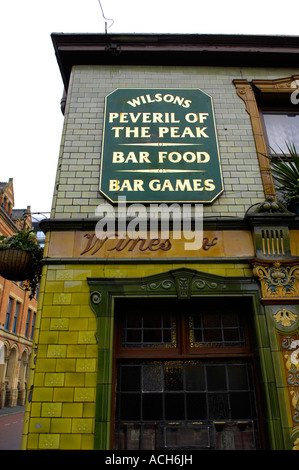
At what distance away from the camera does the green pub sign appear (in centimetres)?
696

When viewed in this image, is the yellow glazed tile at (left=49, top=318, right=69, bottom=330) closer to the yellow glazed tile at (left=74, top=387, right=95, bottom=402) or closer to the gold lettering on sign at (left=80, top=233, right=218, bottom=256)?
the yellow glazed tile at (left=74, top=387, right=95, bottom=402)

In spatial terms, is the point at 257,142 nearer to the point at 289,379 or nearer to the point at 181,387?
the point at 289,379

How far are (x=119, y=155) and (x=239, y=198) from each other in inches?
110

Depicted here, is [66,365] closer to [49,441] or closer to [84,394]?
[84,394]

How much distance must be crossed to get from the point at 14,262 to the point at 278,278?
5.01m

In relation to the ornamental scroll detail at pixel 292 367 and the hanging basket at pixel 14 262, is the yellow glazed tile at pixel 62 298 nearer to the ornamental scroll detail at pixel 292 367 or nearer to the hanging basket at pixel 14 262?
the hanging basket at pixel 14 262

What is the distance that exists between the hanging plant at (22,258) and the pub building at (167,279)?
1.60ft

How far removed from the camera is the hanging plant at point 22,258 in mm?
6363

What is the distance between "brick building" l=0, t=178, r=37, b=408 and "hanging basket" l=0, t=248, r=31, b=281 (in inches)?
830

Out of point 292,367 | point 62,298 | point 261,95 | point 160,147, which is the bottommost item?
point 292,367

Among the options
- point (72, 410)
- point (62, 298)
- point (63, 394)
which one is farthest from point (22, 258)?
point (72, 410)

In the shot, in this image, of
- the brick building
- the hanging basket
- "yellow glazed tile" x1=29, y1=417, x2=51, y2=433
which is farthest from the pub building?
the brick building

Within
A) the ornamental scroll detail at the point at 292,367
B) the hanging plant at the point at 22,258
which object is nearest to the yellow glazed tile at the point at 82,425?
the hanging plant at the point at 22,258

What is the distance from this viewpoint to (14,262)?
250 inches
